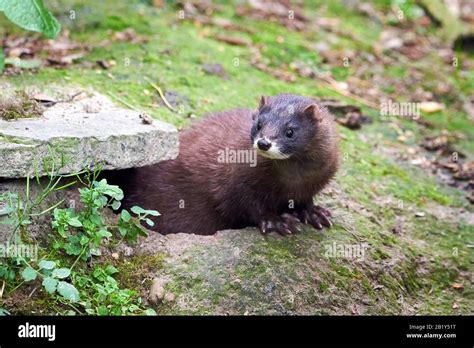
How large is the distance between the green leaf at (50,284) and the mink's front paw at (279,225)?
1.72 meters

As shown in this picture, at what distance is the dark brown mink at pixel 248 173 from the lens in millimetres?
5164

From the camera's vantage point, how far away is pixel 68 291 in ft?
13.4

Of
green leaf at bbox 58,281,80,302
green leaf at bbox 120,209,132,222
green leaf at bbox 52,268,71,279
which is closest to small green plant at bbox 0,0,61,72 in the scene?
green leaf at bbox 120,209,132,222

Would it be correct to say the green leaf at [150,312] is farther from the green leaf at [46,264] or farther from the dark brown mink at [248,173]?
the dark brown mink at [248,173]

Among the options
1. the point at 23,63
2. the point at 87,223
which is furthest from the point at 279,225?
the point at 23,63

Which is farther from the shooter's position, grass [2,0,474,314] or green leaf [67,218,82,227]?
grass [2,0,474,314]

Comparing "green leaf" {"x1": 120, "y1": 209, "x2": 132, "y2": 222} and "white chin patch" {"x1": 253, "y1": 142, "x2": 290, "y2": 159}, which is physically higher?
"white chin patch" {"x1": 253, "y1": 142, "x2": 290, "y2": 159}

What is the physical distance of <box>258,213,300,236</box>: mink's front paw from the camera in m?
5.33

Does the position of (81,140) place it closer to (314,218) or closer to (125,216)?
(125,216)

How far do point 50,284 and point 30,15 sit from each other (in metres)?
1.85

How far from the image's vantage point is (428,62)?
9992mm

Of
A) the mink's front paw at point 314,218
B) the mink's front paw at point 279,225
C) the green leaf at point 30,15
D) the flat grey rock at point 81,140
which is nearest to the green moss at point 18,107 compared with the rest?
the flat grey rock at point 81,140

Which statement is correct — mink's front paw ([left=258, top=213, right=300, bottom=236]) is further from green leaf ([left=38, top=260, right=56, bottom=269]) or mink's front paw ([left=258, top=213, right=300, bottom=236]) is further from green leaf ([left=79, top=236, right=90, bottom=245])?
green leaf ([left=38, top=260, right=56, bottom=269])
